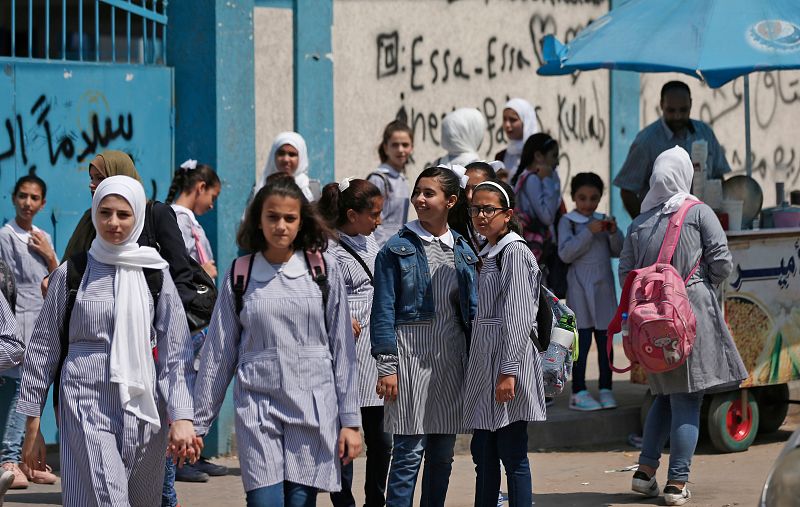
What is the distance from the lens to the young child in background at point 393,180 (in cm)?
834

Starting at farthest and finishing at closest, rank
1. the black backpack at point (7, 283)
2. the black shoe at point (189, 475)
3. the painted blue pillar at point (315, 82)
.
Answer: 1. the painted blue pillar at point (315, 82)
2. the black shoe at point (189, 475)
3. the black backpack at point (7, 283)

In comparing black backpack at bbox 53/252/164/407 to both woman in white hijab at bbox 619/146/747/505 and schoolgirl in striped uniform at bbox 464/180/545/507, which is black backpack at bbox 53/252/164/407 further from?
woman in white hijab at bbox 619/146/747/505

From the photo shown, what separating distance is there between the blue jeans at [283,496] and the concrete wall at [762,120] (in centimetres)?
844

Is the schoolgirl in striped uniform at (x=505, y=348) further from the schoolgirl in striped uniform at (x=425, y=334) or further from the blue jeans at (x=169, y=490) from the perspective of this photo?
the blue jeans at (x=169, y=490)

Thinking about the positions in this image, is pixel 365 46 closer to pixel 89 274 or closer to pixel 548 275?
pixel 548 275

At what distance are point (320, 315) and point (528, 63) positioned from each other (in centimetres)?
674

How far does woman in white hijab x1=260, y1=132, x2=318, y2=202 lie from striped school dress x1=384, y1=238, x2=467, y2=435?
238 cm

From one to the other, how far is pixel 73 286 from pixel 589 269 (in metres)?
4.61

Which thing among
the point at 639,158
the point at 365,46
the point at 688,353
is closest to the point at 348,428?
the point at 688,353

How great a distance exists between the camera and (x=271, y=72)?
8602 millimetres

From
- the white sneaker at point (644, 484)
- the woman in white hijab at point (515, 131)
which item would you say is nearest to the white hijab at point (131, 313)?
the white sneaker at point (644, 484)

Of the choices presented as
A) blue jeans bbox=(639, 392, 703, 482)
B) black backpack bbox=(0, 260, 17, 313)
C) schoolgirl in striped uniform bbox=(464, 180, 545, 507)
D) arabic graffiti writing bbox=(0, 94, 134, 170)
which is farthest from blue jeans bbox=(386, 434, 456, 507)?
arabic graffiti writing bbox=(0, 94, 134, 170)

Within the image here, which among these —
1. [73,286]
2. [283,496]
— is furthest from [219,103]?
[283,496]

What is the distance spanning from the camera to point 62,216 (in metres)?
7.82
